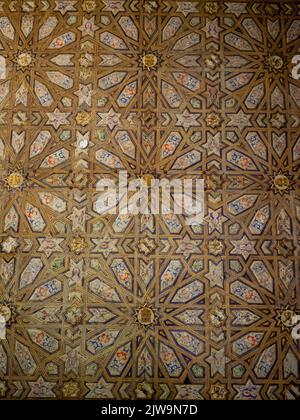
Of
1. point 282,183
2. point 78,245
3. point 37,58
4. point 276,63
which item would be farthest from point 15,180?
point 276,63

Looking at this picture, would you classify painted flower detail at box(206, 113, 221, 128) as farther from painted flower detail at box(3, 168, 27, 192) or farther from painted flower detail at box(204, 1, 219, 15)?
painted flower detail at box(3, 168, 27, 192)

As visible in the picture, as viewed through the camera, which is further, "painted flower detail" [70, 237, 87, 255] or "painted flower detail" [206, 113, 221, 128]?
"painted flower detail" [206, 113, 221, 128]

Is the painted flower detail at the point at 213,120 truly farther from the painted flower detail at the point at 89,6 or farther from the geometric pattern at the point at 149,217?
the painted flower detail at the point at 89,6

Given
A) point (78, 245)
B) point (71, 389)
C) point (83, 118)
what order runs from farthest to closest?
point (83, 118) → point (78, 245) → point (71, 389)

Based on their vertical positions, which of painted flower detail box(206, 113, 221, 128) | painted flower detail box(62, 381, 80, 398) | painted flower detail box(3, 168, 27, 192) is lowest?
painted flower detail box(62, 381, 80, 398)

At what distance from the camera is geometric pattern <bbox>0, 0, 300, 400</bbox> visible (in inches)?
129

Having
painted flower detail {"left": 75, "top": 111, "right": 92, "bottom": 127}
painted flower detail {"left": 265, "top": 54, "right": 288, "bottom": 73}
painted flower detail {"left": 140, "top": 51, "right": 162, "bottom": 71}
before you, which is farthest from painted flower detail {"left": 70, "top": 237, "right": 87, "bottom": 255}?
painted flower detail {"left": 265, "top": 54, "right": 288, "bottom": 73}

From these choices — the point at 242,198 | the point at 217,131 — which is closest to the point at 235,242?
the point at 242,198

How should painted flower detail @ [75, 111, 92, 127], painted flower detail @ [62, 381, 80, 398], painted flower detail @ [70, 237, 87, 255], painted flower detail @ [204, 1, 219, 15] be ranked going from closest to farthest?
painted flower detail @ [62, 381, 80, 398]
painted flower detail @ [70, 237, 87, 255]
painted flower detail @ [75, 111, 92, 127]
painted flower detail @ [204, 1, 219, 15]

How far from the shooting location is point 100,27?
377 centimetres

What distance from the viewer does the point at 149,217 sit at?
347 cm

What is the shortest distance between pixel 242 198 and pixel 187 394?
1.22 m

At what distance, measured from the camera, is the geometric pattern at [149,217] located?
328 centimetres

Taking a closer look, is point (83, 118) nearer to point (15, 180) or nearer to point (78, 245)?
point (15, 180)
